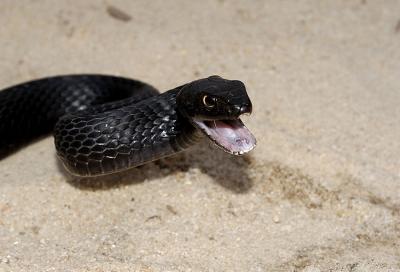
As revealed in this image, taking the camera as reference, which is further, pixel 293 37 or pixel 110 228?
pixel 293 37

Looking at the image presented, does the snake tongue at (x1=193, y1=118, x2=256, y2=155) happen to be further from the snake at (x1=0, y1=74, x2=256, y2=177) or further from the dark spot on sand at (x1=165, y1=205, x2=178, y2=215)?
the dark spot on sand at (x1=165, y1=205, x2=178, y2=215)

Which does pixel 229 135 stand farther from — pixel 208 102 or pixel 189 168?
pixel 189 168

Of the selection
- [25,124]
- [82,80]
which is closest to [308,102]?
[82,80]

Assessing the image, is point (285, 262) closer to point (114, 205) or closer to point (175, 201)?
point (175, 201)

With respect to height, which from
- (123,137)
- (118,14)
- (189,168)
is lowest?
(118,14)

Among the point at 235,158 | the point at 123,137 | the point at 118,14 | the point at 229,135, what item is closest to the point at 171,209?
the point at 123,137
